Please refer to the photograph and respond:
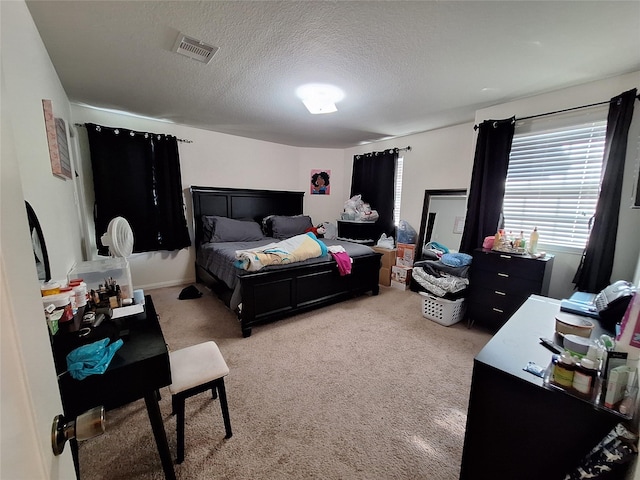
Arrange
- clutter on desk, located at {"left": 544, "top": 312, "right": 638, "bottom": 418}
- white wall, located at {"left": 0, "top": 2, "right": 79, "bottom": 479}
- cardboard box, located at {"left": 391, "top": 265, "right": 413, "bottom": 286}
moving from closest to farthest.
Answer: white wall, located at {"left": 0, "top": 2, "right": 79, "bottom": 479} < clutter on desk, located at {"left": 544, "top": 312, "right": 638, "bottom": 418} < cardboard box, located at {"left": 391, "top": 265, "right": 413, "bottom": 286}

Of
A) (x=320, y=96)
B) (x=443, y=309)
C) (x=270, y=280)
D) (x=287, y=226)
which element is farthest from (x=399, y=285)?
(x=320, y=96)

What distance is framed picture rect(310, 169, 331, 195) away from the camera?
192 inches

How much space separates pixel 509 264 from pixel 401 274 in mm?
1507

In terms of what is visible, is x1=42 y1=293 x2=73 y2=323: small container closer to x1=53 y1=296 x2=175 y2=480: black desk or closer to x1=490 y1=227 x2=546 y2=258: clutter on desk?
x1=53 y1=296 x2=175 y2=480: black desk

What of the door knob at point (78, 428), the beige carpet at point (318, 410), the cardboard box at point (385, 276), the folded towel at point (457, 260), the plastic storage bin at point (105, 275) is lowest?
the beige carpet at point (318, 410)

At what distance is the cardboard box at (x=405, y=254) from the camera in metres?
3.64

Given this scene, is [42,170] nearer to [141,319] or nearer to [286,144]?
[141,319]

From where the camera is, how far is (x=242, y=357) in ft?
6.77

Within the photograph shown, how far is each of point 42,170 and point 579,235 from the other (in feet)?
13.6

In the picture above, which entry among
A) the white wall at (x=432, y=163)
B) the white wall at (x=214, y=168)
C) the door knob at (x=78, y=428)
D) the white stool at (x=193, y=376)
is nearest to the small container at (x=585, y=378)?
the door knob at (x=78, y=428)

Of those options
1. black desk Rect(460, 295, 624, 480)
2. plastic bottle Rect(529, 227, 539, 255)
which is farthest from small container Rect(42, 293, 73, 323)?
plastic bottle Rect(529, 227, 539, 255)

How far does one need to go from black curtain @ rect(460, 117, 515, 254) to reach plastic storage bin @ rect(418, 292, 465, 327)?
0.75 metres

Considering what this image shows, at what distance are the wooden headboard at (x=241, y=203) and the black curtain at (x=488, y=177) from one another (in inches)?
112

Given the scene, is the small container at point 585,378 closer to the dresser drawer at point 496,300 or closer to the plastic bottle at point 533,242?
the dresser drawer at point 496,300
